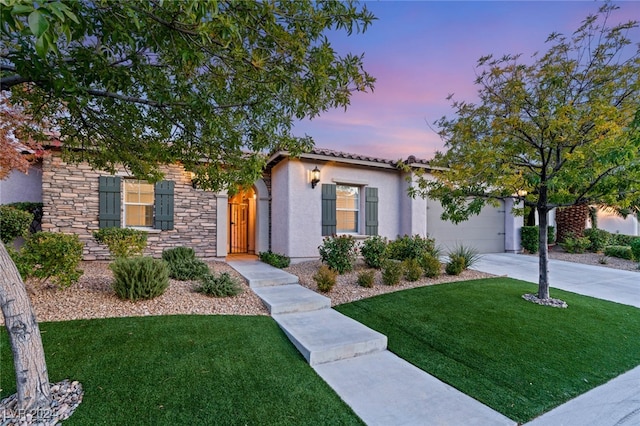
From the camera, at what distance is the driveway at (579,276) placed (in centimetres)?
643

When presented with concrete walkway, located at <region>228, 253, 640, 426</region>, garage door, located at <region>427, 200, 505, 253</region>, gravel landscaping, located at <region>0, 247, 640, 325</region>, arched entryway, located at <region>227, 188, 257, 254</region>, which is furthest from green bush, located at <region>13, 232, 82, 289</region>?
garage door, located at <region>427, 200, 505, 253</region>

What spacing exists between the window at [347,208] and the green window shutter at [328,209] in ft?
1.38

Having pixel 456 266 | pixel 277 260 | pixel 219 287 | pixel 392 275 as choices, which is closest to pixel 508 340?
pixel 392 275

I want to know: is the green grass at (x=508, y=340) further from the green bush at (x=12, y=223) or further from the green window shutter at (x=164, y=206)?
the green bush at (x=12, y=223)

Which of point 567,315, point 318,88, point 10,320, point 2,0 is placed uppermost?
point 318,88

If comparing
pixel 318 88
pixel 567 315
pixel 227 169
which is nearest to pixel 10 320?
pixel 227 169

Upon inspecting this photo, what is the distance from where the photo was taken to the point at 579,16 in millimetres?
4953

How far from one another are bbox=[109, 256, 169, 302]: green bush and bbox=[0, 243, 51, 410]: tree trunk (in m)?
2.42

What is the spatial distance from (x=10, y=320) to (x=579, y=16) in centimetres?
824

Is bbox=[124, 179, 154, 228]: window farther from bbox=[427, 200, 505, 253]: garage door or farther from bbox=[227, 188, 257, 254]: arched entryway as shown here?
bbox=[427, 200, 505, 253]: garage door

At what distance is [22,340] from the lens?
2.32 meters

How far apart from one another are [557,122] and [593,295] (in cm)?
419

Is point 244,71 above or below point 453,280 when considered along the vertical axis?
above

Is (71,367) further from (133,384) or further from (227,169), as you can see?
(227,169)
